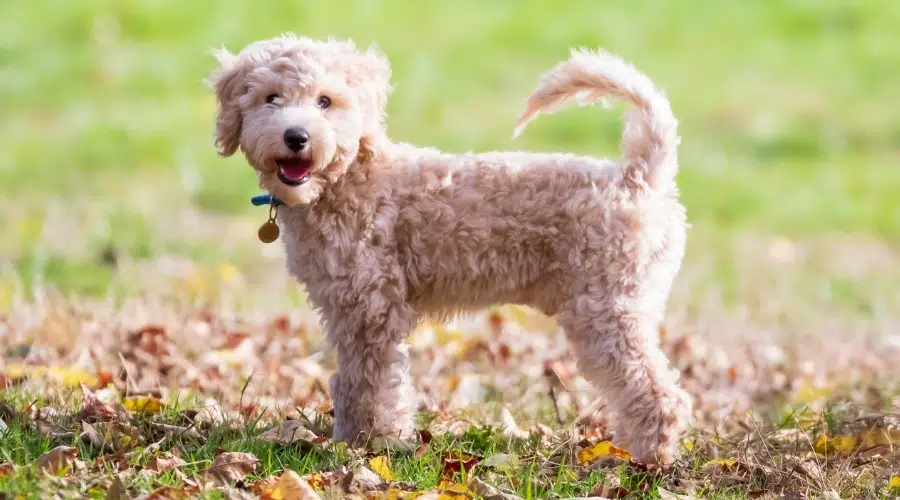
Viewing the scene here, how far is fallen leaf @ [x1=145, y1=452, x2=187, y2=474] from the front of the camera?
4.38 metres

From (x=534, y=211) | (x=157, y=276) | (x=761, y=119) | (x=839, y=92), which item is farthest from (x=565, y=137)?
(x=534, y=211)

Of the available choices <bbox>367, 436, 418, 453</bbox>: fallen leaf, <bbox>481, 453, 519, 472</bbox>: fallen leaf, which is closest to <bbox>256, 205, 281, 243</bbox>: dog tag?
<bbox>367, 436, 418, 453</bbox>: fallen leaf

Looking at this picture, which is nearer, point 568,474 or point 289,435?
point 568,474

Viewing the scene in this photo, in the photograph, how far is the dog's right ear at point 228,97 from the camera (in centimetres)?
510

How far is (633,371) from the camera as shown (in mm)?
4949

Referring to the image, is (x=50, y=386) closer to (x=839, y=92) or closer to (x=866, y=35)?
(x=839, y=92)

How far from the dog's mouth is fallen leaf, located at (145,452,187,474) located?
Result: 120 centimetres

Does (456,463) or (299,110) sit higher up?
(299,110)

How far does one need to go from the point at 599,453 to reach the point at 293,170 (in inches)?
66.8

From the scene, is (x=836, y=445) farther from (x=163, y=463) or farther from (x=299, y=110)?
(x=163, y=463)

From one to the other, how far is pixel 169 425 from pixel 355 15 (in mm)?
11820

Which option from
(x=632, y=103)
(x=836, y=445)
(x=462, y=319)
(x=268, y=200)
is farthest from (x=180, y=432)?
(x=836, y=445)

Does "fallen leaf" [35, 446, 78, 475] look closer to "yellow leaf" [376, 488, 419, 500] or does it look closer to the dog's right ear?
"yellow leaf" [376, 488, 419, 500]

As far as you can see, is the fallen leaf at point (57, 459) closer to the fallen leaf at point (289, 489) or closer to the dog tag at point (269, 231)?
the fallen leaf at point (289, 489)
